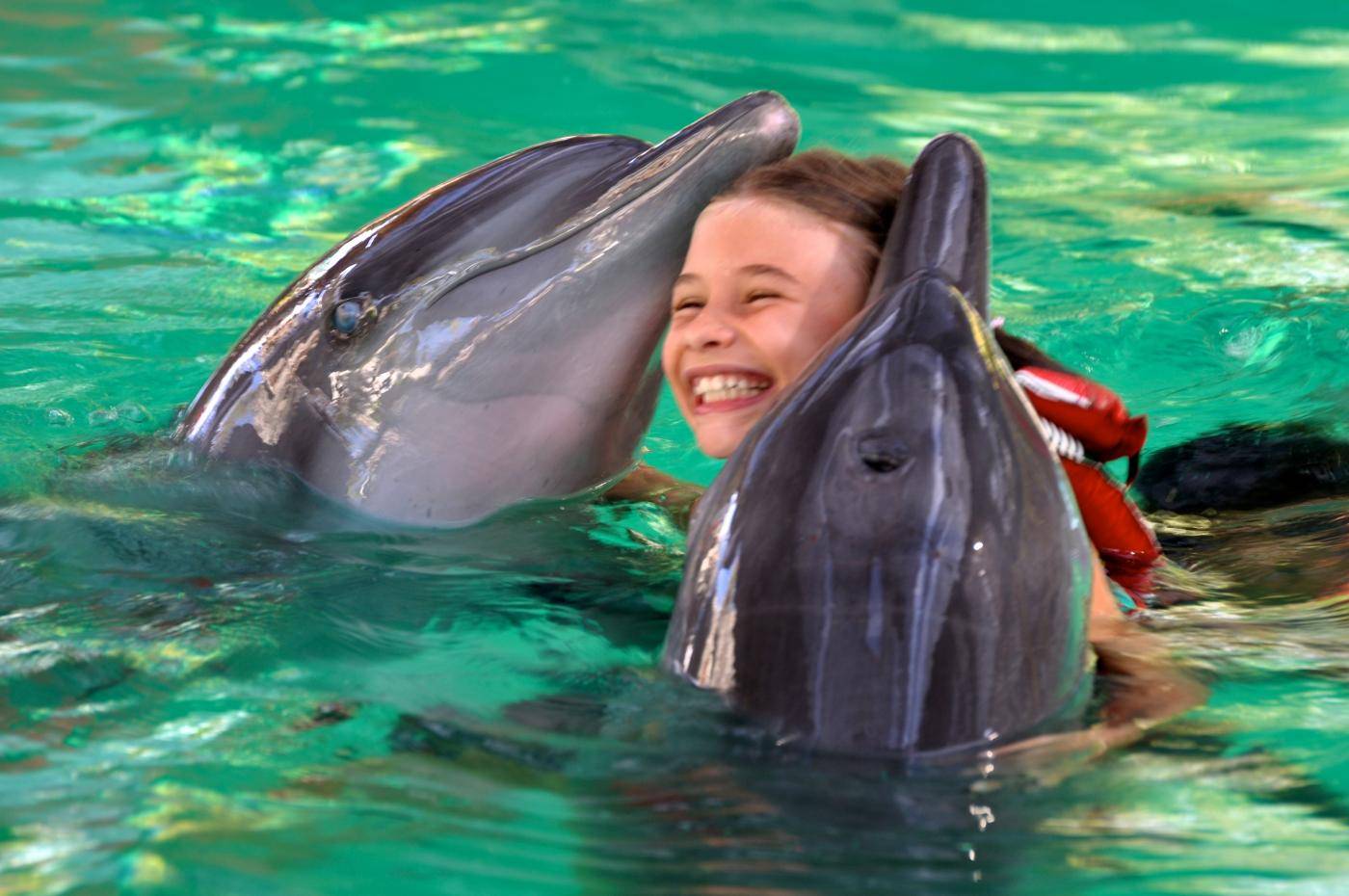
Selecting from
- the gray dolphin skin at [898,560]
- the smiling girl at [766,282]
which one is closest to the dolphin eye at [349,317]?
the smiling girl at [766,282]

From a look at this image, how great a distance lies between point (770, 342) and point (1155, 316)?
11.7ft

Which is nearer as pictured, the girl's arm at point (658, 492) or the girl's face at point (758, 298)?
the girl's face at point (758, 298)

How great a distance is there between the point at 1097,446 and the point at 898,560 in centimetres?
115

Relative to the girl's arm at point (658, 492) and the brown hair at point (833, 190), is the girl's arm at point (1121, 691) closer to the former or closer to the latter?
the brown hair at point (833, 190)

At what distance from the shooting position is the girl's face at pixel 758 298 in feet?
11.9

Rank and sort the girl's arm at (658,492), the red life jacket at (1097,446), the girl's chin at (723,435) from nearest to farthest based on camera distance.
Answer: the red life jacket at (1097,446), the girl's chin at (723,435), the girl's arm at (658,492)

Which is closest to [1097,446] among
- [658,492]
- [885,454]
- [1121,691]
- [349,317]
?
[1121,691]

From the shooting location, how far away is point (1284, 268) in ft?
24.0

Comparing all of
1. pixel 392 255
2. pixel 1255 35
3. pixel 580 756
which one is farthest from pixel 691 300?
pixel 1255 35

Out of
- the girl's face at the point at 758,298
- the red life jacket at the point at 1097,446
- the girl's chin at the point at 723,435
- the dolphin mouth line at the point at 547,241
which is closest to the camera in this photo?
the red life jacket at the point at 1097,446

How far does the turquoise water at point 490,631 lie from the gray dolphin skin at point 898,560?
0.10 m

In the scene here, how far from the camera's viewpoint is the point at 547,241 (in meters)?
3.95

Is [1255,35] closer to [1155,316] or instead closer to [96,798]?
[1155,316]

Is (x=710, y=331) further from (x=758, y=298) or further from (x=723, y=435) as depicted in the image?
(x=723, y=435)
